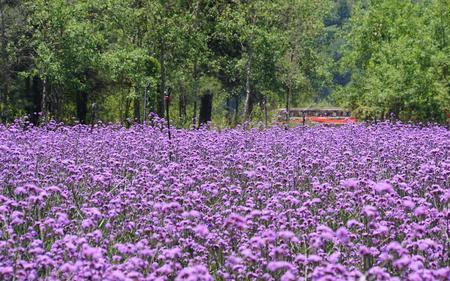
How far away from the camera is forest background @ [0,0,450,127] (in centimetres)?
2702

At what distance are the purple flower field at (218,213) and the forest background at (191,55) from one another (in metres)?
13.1

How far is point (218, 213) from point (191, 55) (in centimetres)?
2385

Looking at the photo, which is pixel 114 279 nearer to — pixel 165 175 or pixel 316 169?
pixel 165 175

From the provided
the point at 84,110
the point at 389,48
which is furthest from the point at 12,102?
the point at 389,48

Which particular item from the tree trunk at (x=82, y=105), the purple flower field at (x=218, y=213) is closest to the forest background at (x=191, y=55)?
the tree trunk at (x=82, y=105)

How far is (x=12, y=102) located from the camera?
33.5 metres

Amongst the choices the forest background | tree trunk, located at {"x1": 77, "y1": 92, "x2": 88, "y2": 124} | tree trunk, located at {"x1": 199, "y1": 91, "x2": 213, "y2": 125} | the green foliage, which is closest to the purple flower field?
the forest background

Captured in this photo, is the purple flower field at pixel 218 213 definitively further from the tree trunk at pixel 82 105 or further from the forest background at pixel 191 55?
the tree trunk at pixel 82 105

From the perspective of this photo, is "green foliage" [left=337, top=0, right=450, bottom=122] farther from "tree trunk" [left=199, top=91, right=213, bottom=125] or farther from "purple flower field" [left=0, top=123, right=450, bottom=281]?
"purple flower field" [left=0, top=123, right=450, bottom=281]

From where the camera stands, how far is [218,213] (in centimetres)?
678

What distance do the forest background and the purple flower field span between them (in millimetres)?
13055

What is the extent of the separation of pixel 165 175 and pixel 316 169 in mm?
2669

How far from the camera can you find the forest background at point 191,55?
27016 millimetres

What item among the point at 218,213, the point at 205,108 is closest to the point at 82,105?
the point at 205,108
